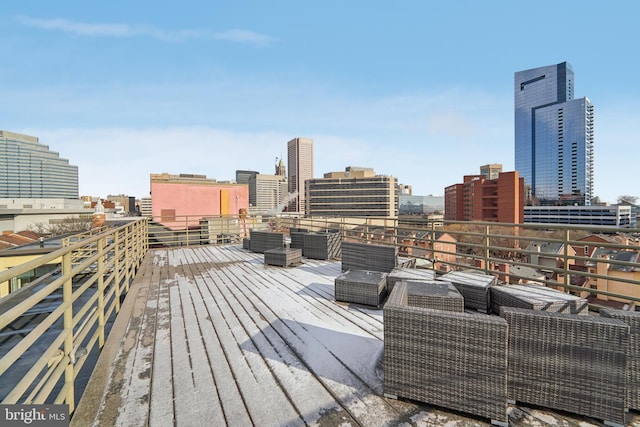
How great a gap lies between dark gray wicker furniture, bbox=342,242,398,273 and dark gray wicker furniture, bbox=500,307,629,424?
284cm

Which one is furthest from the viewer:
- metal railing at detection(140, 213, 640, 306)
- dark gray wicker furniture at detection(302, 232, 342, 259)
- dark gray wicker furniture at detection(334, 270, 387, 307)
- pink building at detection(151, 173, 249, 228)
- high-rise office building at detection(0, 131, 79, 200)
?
high-rise office building at detection(0, 131, 79, 200)

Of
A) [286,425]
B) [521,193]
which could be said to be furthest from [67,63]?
[521,193]

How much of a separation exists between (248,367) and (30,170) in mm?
107182

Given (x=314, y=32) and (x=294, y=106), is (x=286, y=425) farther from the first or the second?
(x=294, y=106)

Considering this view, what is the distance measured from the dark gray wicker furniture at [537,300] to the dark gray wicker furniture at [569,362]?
2.98ft

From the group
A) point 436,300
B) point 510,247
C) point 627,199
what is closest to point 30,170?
point 436,300

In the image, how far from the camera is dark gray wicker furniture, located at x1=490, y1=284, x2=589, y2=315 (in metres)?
2.40

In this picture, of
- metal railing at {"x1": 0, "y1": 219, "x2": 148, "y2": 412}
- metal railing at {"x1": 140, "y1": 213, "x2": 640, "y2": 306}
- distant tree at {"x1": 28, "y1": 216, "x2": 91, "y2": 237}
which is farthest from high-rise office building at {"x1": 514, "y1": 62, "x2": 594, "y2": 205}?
distant tree at {"x1": 28, "y1": 216, "x2": 91, "y2": 237}

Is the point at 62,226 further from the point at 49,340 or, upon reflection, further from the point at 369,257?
the point at 369,257

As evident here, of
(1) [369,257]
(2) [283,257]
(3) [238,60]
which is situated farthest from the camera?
(3) [238,60]

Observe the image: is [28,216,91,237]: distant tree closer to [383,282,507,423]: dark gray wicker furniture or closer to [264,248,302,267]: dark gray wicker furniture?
[264,248,302,267]: dark gray wicker furniture

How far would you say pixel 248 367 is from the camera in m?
2.16

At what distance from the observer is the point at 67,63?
10773 millimetres

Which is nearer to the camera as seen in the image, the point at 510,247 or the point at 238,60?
the point at 510,247
